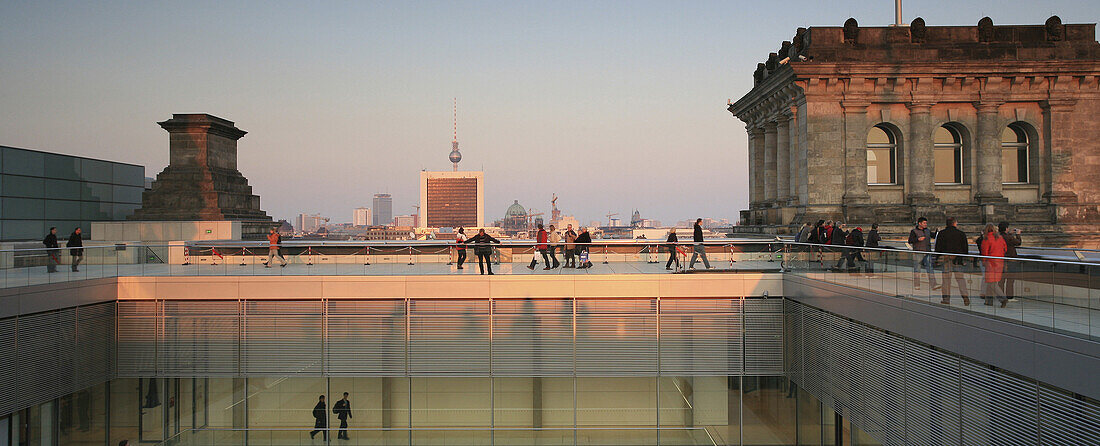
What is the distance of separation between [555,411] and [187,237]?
2588cm

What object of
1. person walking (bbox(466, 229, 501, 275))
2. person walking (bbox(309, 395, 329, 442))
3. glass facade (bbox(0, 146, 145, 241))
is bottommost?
person walking (bbox(309, 395, 329, 442))

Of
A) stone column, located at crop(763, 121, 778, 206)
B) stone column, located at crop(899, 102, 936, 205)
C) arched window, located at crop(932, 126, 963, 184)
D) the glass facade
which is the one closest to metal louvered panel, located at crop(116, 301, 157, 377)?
the glass facade

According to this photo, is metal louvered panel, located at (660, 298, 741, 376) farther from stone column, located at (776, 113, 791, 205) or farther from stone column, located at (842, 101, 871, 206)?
stone column, located at (776, 113, 791, 205)

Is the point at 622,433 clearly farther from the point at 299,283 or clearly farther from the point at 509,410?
the point at 299,283

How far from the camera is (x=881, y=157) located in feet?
105

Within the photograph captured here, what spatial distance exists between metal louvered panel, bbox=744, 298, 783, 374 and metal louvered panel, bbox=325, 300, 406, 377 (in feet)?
31.1

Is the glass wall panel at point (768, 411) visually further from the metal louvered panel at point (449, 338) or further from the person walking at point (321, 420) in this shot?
the person walking at point (321, 420)

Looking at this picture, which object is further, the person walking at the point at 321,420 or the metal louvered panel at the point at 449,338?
the metal louvered panel at the point at 449,338

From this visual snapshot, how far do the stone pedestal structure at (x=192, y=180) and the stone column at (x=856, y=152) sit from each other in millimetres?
30526

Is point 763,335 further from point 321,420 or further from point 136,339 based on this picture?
point 136,339

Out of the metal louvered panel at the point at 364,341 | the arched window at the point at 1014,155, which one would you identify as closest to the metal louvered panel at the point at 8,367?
the metal louvered panel at the point at 364,341

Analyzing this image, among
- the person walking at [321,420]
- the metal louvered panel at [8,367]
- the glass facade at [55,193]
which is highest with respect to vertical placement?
the glass facade at [55,193]

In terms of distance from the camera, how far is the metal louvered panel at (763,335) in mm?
19500

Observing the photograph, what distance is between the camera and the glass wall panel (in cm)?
1898
